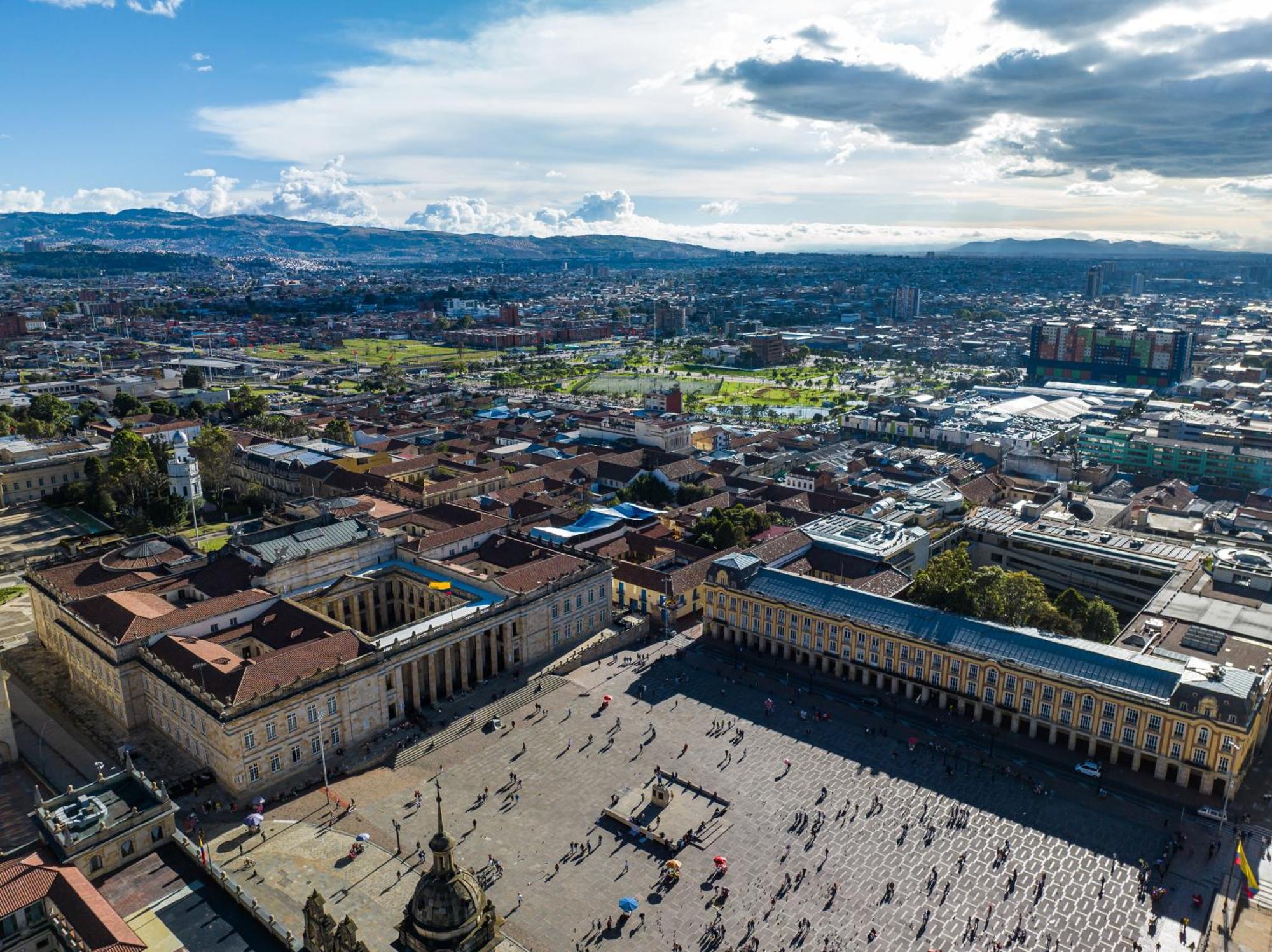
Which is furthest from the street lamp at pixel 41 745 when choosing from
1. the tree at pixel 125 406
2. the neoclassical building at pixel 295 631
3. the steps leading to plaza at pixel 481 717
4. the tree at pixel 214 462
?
the tree at pixel 125 406

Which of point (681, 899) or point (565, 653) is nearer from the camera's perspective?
point (681, 899)

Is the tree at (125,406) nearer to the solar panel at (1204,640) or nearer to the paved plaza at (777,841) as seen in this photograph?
the paved plaza at (777,841)

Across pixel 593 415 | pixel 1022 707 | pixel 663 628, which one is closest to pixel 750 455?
pixel 593 415

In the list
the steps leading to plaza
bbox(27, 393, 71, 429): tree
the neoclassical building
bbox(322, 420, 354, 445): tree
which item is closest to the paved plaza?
the steps leading to plaza

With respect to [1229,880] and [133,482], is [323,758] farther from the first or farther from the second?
[133,482]

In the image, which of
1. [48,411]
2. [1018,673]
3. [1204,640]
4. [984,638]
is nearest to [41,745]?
[984,638]

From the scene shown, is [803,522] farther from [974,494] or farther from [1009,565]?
[974,494]
